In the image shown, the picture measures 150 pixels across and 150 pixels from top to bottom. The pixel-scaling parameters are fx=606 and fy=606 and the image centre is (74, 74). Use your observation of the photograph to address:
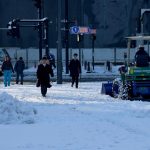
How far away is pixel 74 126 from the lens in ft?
41.5

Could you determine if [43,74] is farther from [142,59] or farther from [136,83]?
[142,59]

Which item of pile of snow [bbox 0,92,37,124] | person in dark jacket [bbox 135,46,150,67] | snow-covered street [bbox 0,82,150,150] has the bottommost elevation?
snow-covered street [bbox 0,82,150,150]

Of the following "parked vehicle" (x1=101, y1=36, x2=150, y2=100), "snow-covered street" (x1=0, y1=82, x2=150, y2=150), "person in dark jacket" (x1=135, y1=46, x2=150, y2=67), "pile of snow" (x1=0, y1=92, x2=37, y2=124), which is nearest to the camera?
"snow-covered street" (x1=0, y1=82, x2=150, y2=150)

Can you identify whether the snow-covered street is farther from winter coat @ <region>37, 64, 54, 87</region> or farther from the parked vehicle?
winter coat @ <region>37, 64, 54, 87</region>

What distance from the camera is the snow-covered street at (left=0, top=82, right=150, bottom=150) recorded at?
34.2 feet

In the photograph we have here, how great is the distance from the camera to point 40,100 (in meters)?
19.3

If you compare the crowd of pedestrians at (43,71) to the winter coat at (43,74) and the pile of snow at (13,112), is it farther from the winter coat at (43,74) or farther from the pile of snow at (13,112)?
the pile of snow at (13,112)

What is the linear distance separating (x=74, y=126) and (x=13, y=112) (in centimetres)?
150

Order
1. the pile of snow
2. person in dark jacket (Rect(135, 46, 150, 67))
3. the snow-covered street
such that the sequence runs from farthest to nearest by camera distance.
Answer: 1. person in dark jacket (Rect(135, 46, 150, 67))
2. the pile of snow
3. the snow-covered street

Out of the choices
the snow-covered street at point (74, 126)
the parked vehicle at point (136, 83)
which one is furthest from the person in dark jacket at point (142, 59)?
the snow-covered street at point (74, 126)

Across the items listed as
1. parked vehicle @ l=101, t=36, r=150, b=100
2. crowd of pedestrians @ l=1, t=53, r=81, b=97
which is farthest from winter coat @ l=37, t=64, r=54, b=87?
parked vehicle @ l=101, t=36, r=150, b=100

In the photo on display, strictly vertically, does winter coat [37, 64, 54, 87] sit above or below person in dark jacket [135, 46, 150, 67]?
below

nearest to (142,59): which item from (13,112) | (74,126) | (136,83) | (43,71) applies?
(136,83)

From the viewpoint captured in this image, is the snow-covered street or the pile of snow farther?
the pile of snow
